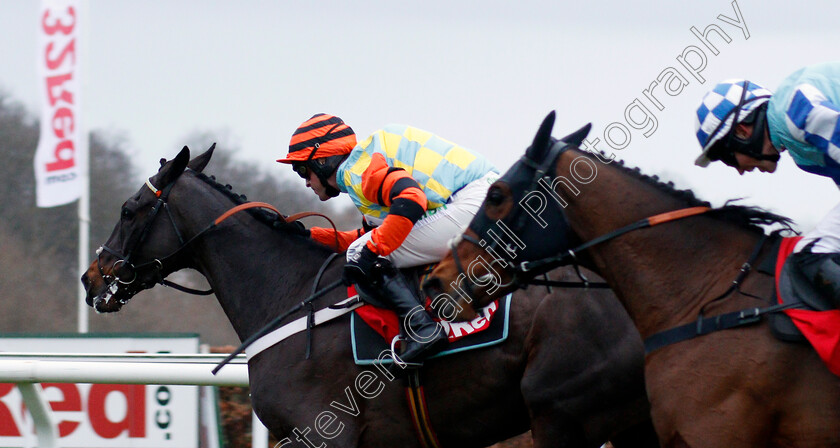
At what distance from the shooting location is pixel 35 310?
61.1 feet

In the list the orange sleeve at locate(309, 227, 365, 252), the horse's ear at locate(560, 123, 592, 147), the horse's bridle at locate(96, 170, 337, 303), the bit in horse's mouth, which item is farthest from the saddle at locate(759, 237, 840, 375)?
the bit in horse's mouth

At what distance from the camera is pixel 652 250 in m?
3.19

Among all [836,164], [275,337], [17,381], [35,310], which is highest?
[836,164]

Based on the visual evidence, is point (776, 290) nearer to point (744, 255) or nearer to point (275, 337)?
point (744, 255)

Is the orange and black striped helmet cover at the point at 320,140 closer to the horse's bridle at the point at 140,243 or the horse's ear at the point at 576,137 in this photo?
the horse's bridle at the point at 140,243

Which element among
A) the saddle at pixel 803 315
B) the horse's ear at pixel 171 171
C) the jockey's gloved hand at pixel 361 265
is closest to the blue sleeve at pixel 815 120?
the saddle at pixel 803 315

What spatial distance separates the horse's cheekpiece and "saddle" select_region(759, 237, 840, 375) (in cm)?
128

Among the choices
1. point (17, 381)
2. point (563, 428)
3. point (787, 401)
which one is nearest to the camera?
point (787, 401)

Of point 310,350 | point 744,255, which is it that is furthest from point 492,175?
point 744,255

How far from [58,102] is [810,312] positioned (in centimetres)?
1018

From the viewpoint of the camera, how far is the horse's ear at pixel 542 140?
3254 mm

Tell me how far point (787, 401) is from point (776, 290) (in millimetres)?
368

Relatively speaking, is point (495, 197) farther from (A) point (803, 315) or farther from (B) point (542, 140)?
(A) point (803, 315)

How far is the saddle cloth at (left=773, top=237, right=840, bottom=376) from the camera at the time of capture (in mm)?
2744
